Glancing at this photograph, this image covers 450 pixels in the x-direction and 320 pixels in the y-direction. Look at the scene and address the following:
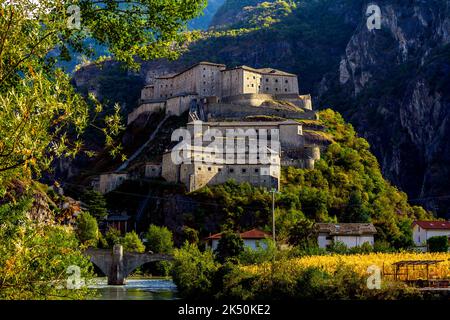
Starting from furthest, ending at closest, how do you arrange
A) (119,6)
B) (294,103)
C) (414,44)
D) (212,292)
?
(414,44) → (294,103) → (212,292) → (119,6)

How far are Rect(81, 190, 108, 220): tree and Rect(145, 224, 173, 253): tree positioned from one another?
355 inches

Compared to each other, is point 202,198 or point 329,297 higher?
point 202,198

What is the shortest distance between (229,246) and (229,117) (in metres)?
42.3

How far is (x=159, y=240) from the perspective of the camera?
8056 cm

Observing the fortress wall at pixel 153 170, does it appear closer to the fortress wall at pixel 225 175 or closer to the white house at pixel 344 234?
the fortress wall at pixel 225 175

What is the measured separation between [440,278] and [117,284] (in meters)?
43.5

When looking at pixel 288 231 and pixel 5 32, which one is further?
pixel 288 231

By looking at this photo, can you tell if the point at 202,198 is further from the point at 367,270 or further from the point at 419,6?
the point at 419,6

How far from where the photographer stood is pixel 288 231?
Answer: 6956 cm

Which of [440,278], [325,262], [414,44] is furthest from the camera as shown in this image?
[414,44]

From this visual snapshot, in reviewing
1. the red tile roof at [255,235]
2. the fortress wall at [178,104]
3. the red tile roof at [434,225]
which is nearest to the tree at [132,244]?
the red tile roof at [255,235]

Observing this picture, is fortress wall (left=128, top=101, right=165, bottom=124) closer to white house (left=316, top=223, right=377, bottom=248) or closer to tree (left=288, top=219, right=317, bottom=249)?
tree (left=288, top=219, right=317, bottom=249)

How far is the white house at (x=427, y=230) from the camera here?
7681 centimetres

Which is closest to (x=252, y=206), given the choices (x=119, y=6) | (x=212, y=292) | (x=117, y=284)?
(x=117, y=284)
